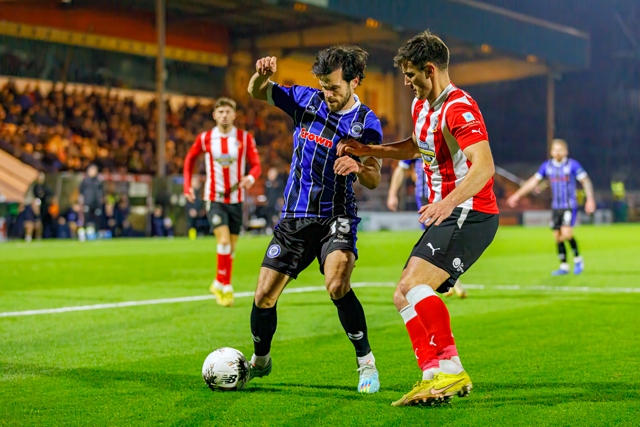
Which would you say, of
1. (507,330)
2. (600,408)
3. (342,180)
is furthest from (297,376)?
(507,330)

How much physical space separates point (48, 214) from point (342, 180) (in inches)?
837

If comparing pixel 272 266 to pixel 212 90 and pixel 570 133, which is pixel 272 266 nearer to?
pixel 212 90

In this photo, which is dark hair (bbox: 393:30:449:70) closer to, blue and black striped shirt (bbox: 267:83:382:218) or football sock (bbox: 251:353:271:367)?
blue and black striped shirt (bbox: 267:83:382:218)

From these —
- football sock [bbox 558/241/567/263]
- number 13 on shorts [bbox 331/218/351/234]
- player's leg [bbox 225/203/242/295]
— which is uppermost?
number 13 on shorts [bbox 331/218/351/234]

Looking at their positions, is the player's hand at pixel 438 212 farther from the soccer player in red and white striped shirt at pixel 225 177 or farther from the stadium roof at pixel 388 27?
the stadium roof at pixel 388 27

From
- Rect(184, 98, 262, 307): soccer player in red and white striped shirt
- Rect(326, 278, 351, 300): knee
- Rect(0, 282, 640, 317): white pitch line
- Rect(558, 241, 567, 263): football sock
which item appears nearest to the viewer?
Rect(326, 278, 351, 300): knee

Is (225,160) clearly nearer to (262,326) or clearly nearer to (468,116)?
(262,326)

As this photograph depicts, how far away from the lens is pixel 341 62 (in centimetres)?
536

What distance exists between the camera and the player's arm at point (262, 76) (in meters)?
5.30

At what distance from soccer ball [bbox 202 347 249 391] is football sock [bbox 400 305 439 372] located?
1.10 meters

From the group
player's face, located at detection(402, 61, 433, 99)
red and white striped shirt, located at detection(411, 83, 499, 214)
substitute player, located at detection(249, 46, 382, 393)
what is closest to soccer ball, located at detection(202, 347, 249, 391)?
substitute player, located at detection(249, 46, 382, 393)

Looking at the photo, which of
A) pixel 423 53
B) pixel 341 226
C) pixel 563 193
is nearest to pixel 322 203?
pixel 341 226

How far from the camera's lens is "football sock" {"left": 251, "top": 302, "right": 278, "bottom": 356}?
5.61 m

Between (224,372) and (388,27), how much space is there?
34149 millimetres
